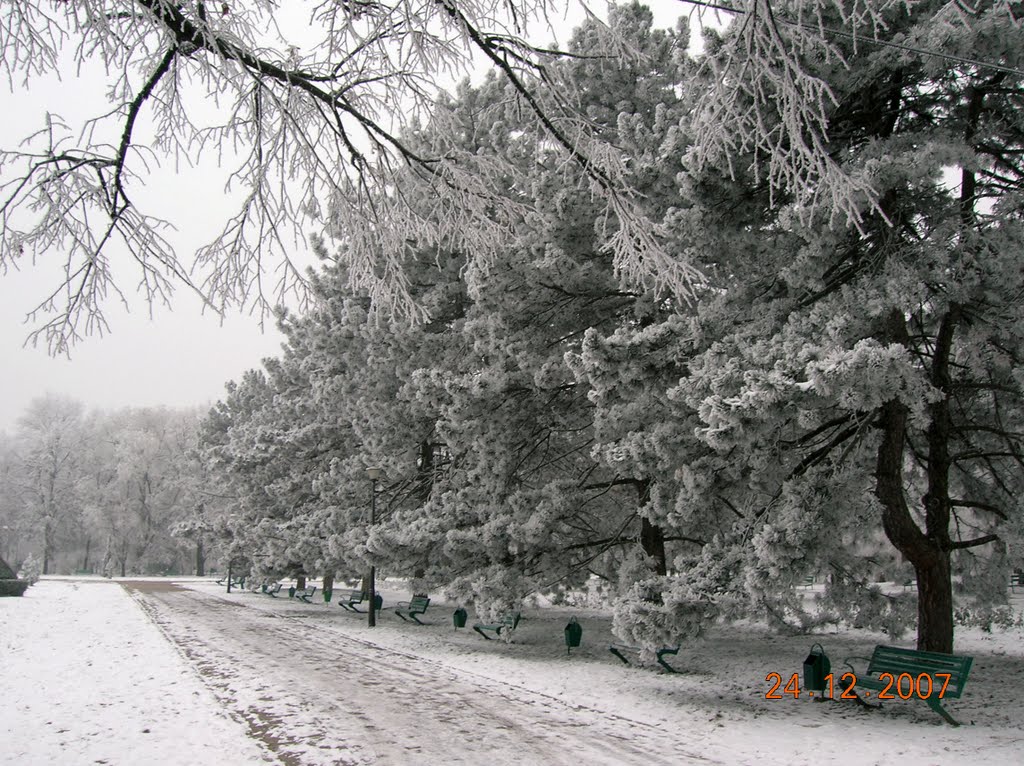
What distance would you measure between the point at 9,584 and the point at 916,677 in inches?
1078

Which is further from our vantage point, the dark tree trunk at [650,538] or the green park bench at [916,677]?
the dark tree trunk at [650,538]

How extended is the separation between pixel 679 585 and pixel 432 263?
890 cm

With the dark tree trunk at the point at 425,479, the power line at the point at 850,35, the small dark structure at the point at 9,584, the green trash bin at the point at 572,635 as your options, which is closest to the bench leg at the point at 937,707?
the power line at the point at 850,35

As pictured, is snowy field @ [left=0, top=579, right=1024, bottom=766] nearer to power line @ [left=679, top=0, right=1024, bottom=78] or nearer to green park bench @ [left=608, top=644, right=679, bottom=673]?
green park bench @ [left=608, top=644, right=679, bottom=673]

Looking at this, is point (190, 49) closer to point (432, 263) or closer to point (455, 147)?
point (455, 147)

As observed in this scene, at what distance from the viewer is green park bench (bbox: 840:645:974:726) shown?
715 centimetres

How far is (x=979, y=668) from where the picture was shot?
36.4 feet

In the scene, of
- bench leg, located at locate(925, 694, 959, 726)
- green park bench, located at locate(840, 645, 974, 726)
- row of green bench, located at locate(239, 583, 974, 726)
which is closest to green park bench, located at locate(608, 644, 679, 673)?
row of green bench, located at locate(239, 583, 974, 726)

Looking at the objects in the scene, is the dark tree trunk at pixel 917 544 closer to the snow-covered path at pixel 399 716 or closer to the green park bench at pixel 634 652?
the green park bench at pixel 634 652

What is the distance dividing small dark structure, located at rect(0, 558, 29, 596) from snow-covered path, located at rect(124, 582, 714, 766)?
1643cm

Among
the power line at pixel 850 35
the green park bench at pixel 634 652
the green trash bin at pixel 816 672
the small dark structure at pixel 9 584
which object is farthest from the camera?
the small dark structure at pixel 9 584

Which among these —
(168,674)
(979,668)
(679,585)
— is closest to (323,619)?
(168,674)

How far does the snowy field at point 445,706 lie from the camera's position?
244 inches
